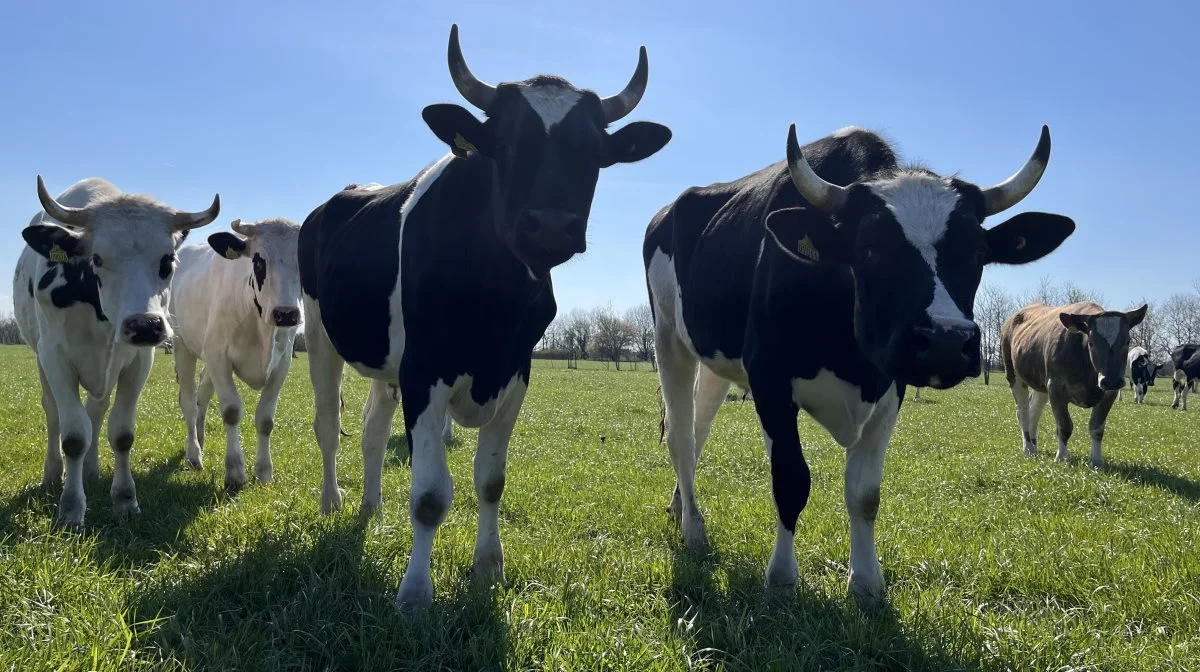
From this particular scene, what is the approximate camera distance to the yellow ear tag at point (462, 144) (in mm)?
4172

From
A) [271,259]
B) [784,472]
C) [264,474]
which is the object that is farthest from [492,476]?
[264,474]

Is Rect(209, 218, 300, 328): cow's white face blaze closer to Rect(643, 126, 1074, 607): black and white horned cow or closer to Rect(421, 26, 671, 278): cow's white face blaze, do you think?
Rect(421, 26, 671, 278): cow's white face blaze

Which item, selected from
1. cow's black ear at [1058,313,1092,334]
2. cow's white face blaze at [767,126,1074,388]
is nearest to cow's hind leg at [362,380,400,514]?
cow's white face blaze at [767,126,1074,388]

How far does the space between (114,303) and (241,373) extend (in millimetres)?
3079

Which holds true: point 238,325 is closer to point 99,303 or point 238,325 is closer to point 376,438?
point 99,303

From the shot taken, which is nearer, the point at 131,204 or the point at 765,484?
the point at 131,204

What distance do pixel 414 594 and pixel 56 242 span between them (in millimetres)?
3904

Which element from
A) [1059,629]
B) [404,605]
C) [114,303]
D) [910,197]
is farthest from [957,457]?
[114,303]

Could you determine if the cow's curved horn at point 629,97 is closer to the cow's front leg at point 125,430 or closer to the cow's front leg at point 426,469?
the cow's front leg at point 426,469

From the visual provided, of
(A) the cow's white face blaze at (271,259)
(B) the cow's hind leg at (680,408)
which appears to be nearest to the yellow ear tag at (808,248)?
(B) the cow's hind leg at (680,408)

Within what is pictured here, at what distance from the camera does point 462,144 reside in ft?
13.9

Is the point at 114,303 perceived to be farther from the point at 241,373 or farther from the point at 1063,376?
the point at 1063,376

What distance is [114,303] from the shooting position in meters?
5.30

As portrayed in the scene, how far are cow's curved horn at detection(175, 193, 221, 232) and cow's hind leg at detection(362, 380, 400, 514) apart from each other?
1896mm
